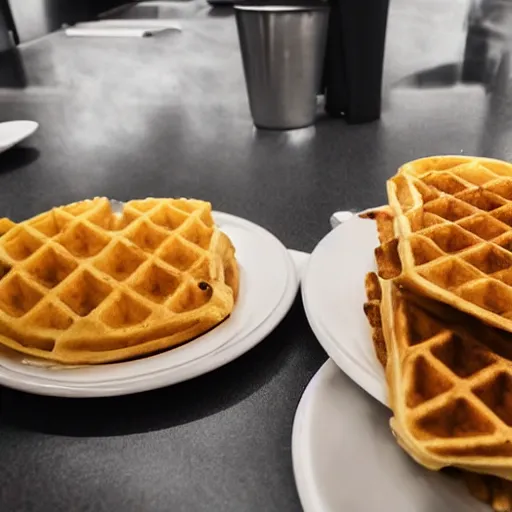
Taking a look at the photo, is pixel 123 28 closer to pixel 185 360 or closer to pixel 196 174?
pixel 196 174

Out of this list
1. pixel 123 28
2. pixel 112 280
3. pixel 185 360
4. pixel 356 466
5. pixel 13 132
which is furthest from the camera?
pixel 123 28

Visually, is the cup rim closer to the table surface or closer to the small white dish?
the table surface

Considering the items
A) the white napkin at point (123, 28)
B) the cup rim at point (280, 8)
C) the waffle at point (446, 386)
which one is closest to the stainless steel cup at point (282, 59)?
the cup rim at point (280, 8)

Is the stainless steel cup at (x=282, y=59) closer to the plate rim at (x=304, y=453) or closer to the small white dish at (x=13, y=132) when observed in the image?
the small white dish at (x=13, y=132)

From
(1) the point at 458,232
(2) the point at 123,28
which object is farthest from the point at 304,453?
(2) the point at 123,28

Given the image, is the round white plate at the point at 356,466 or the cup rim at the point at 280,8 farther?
the cup rim at the point at 280,8
